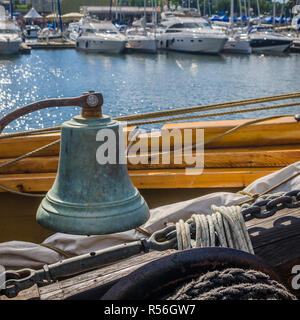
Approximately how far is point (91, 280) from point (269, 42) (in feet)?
148

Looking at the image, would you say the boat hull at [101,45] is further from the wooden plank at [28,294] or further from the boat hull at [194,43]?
the wooden plank at [28,294]

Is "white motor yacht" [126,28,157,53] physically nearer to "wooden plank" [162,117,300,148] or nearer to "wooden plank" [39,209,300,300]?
"wooden plank" [162,117,300,148]

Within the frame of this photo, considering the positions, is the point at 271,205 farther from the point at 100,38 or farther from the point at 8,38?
the point at 100,38

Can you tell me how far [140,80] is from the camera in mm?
28109

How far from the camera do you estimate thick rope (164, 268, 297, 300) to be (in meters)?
1.55

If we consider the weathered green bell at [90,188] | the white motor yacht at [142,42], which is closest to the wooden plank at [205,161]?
the weathered green bell at [90,188]

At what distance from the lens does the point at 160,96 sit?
22250mm

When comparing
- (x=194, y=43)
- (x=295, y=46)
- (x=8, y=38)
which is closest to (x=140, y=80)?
(x=194, y=43)

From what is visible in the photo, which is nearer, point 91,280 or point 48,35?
point 91,280

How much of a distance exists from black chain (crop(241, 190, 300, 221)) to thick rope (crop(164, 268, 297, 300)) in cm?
35

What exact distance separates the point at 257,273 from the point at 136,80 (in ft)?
88.7

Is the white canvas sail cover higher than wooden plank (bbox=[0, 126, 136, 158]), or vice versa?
wooden plank (bbox=[0, 126, 136, 158])

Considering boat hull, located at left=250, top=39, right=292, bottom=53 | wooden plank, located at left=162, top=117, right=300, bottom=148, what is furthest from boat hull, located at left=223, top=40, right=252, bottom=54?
wooden plank, located at left=162, top=117, right=300, bottom=148

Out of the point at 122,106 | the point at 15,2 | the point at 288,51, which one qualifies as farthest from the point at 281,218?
the point at 15,2
